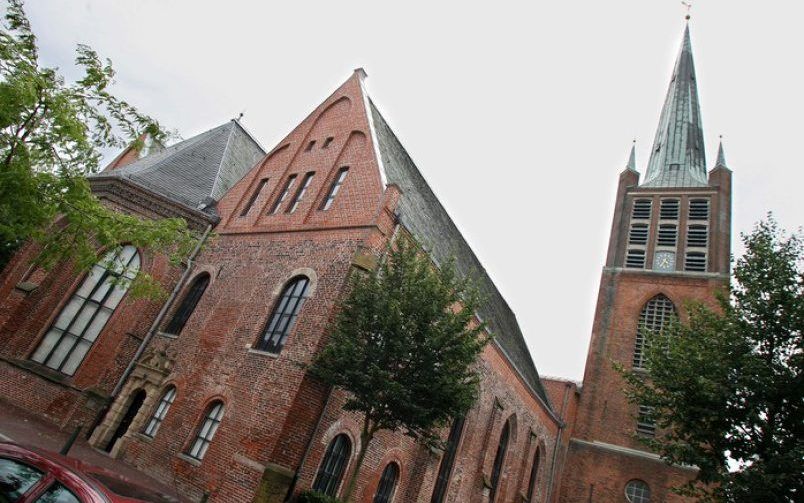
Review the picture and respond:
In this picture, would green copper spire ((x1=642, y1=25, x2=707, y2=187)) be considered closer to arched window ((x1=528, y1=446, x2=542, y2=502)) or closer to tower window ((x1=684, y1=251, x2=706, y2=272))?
tower window ((x1=684, y1=251, x2=706, y2=272))

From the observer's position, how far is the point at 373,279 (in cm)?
1063

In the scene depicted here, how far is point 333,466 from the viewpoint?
1156 cm

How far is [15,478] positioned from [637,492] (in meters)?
23.8

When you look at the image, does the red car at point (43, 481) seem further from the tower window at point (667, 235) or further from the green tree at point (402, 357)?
the tower window at point (667, 235)

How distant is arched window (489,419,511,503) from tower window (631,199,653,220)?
52.1 feet

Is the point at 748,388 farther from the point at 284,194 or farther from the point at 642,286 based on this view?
the point at 642,286

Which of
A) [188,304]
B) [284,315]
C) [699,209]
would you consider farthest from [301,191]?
[699,209]

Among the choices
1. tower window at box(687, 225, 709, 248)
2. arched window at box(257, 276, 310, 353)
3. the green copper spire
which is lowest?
arched window at box(257, 276, 310, 353)

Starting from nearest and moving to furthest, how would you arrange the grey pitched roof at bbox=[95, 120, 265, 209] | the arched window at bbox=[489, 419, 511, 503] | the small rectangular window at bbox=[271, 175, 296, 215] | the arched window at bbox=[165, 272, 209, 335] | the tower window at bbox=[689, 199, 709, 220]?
the arched window at bbox=[165, 272, 209, 335] < the small rectangular window at bbox=[271, 175, 296, 215] < the grey pitched roof at bbox=[95, 120, 265, 209] < the arched window at bbox=[489, 419, 511, 503] < the tower window at bbox=[689, 199, 709, 220]

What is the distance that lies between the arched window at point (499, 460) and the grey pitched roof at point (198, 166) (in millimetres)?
15353

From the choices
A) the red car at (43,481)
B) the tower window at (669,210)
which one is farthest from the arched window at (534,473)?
the red car at (43,481)

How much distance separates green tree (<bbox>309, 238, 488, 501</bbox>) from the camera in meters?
9.38

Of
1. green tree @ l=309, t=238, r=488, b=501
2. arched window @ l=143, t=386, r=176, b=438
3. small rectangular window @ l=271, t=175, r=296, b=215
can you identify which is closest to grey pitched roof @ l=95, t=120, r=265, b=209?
small rectangular window @ l=271, t=175, r=296, b=215

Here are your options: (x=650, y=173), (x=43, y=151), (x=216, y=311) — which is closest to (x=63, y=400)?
(x=216, y=311)
